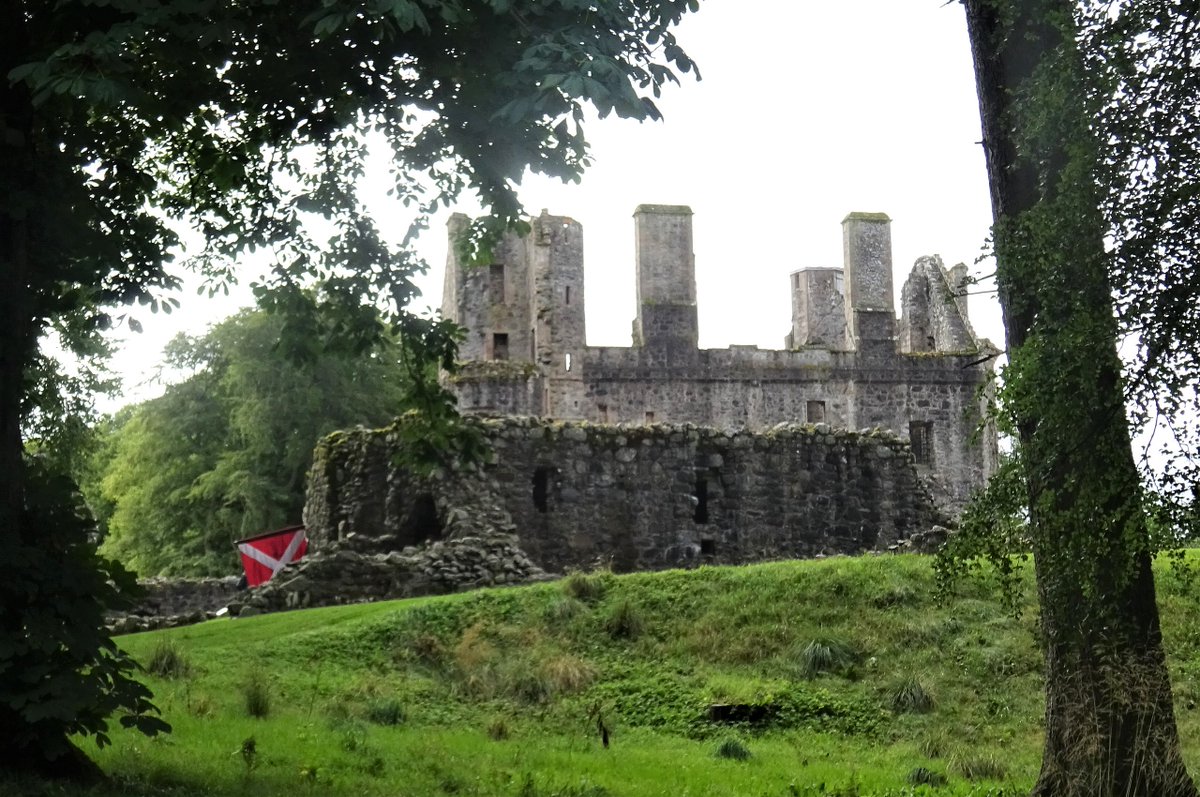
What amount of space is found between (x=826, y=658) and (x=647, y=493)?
9.05m

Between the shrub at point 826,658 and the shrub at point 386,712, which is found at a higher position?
the shrub at point 826,658

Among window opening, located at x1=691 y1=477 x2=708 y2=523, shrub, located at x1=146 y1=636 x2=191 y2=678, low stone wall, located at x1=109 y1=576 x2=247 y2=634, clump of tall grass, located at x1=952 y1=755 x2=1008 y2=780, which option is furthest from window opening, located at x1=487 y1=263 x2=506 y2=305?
clump of tall grass, located at x1=952 y1=755 x2=1008 y2=780

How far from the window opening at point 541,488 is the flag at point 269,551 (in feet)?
20.7

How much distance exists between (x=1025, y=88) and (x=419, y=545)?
15.0 meters

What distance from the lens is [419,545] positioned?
958 inches

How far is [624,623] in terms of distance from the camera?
18.5 metres

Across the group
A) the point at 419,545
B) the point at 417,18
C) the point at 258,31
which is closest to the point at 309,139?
the point at 258,31

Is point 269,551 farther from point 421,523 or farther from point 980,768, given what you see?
point 980,768

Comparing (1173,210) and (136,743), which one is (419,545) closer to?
(136,743)

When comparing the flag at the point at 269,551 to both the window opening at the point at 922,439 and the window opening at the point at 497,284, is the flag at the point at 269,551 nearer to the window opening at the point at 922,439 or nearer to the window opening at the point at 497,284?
the window opening at the point at 497,284

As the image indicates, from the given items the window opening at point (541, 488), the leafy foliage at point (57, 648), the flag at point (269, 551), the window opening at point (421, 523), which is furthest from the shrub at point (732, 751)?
the flag at point (269, 551)

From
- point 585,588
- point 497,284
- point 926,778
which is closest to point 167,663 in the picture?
point 585,588

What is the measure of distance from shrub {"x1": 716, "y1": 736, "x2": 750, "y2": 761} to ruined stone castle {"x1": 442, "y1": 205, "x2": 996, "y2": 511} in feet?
84.7

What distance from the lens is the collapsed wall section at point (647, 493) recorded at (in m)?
25.0
